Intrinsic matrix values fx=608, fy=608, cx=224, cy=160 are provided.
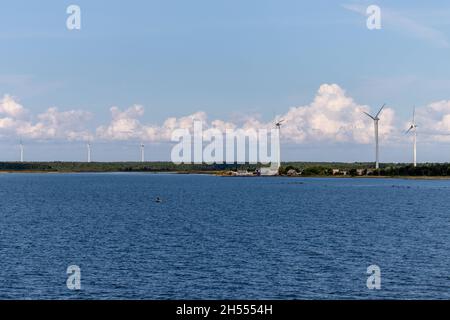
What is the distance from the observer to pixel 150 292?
53031 millimetres

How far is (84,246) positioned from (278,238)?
1133 inches

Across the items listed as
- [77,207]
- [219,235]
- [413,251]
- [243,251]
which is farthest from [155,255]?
[77,207]

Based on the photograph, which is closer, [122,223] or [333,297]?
[333,297]

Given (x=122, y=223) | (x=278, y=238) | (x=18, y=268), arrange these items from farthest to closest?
1. (x=122, y=223)
2. (x=278, y=238)
3. (x=18, y=268)

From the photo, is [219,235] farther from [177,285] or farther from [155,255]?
[177,285]

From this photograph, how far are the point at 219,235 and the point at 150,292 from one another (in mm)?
43028

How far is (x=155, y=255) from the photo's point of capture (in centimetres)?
7375
